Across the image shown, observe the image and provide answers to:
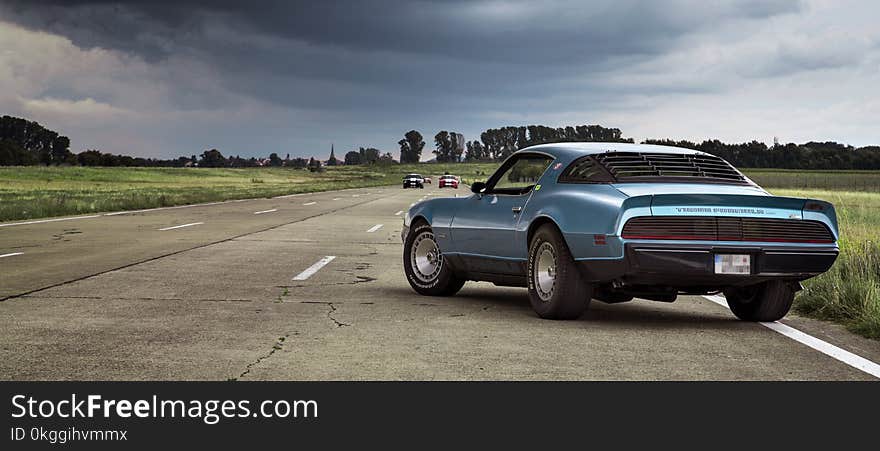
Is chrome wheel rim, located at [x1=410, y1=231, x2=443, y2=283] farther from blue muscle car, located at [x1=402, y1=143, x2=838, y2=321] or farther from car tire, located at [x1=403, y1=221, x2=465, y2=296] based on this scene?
blue muscle car, located at [x1=402, y1=143, x2=838, y2=321]

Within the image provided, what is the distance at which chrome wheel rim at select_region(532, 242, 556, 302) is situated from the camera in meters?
8.84

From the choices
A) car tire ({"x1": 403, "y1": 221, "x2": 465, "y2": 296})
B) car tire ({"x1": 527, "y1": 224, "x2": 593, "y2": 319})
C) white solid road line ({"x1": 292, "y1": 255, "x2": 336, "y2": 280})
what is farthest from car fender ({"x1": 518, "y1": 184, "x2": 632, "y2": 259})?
white solid road line ({"x1": 292, "y1": 255, "x2": 336, "y2": 280})

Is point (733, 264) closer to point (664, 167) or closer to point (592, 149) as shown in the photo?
point (664, 167)

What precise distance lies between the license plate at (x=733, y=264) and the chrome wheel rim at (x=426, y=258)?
11.3 feet

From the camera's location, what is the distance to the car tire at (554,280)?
28.2 ft

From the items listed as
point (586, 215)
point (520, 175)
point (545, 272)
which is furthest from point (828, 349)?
point (520, 175)

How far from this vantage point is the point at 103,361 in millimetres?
6703

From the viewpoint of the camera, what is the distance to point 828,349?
7.65 meters

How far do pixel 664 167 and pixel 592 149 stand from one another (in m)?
0.72

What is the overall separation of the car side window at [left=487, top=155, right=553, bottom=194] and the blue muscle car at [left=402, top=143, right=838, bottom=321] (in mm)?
23

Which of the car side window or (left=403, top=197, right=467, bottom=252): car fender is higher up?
the car side window
